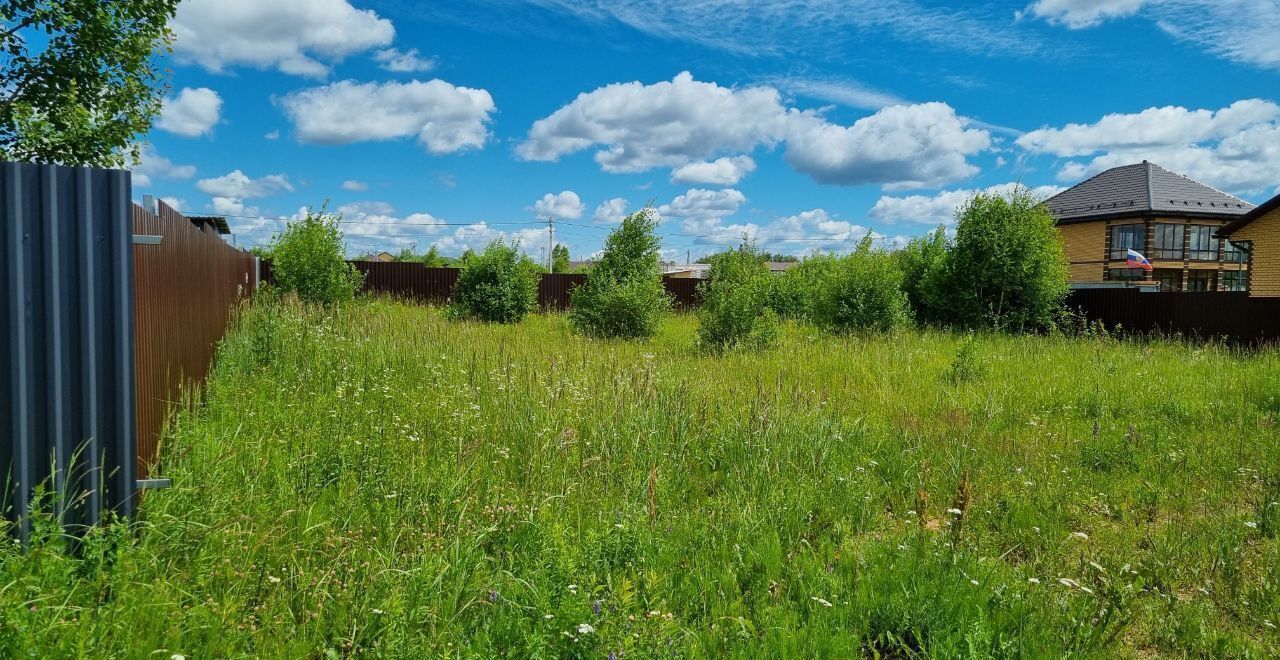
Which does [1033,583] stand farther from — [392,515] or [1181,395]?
[1181,395]

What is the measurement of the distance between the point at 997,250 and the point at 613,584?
14.5 m

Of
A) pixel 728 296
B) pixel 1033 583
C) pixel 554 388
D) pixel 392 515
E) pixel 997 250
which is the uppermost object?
pixel 997 250

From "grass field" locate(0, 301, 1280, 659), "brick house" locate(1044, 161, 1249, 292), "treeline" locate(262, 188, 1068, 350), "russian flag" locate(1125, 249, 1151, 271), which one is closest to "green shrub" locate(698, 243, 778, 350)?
"treeline" locate(262, 188, 1068, 350)

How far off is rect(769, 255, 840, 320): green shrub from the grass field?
1074 cm

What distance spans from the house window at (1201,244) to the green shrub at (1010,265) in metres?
28.6

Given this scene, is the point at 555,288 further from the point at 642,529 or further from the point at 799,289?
the point at 642,529

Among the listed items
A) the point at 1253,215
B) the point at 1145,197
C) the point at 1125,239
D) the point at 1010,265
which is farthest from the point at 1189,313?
the point at 1125,239

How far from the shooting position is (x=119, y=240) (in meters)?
2.90

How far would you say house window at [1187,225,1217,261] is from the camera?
3625 cm

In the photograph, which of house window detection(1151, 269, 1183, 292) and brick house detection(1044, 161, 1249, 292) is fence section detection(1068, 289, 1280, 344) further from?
house window detection(1151, 269, 1183, 292)

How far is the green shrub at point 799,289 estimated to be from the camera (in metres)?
17.4

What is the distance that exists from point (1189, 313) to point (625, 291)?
1127 cm

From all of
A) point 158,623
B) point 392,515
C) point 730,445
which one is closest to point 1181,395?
point 730,445

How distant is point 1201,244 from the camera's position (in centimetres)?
3675
